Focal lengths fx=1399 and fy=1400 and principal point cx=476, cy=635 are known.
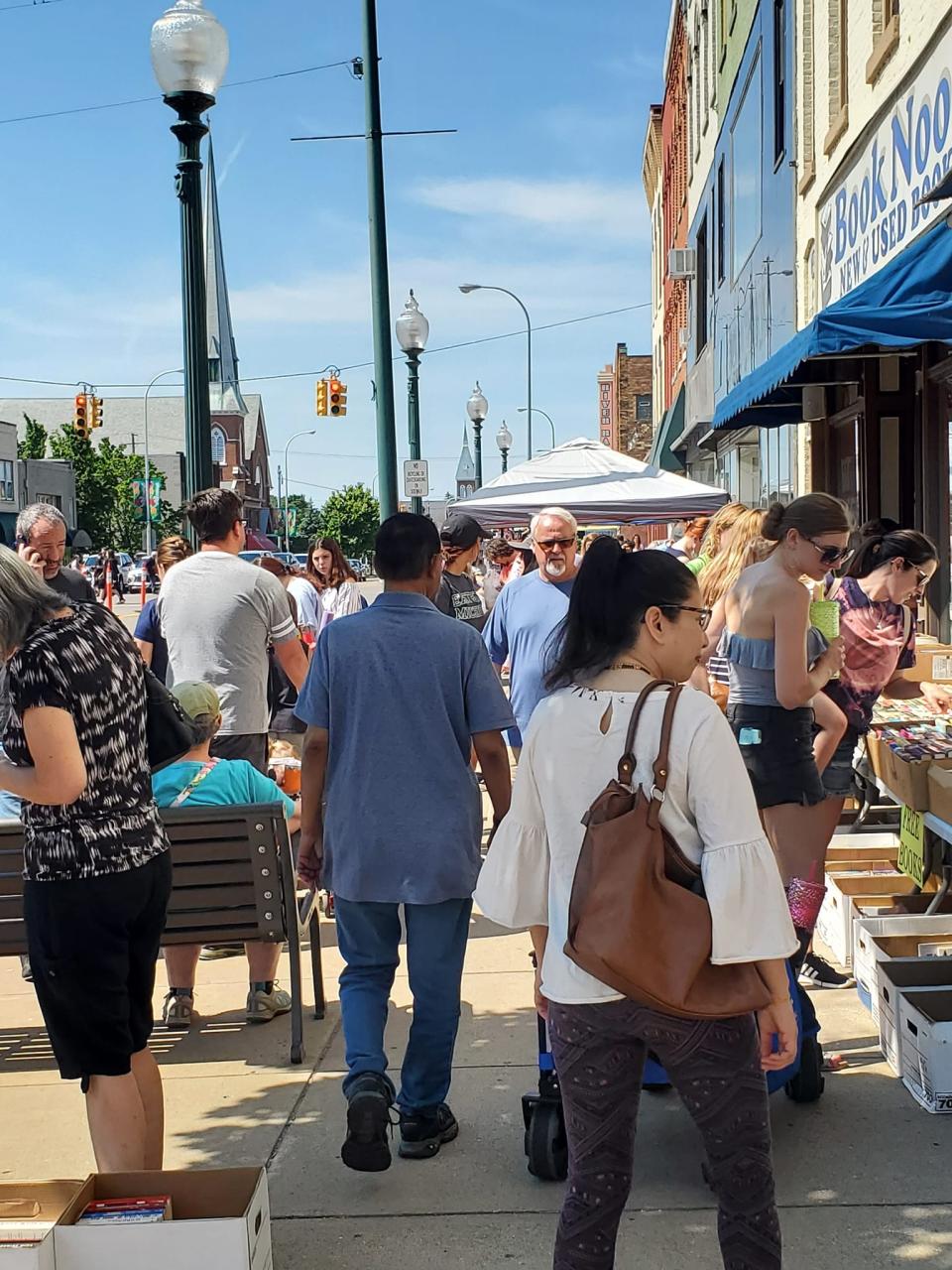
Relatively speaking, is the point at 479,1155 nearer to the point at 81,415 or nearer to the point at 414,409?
the point at 414,409

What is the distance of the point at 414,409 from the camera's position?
58.1 ft

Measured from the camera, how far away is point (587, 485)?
42.0ft

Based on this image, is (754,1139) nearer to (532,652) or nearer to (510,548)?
(532,652)

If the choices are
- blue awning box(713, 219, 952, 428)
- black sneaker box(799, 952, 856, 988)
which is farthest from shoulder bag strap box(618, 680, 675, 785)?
blue awning box(713, 219, 952, 428)

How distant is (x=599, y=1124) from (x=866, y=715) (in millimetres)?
3596

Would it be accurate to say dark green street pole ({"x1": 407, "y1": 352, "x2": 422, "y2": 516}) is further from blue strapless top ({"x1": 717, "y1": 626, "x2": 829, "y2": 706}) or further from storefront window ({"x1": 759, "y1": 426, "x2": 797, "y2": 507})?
blue strapless top ({"x1": 717, "y1": 626, "x2": 829, "y2": 706})

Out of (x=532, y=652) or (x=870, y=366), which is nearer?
(x=532, y=652)

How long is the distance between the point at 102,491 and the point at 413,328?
2515 inches

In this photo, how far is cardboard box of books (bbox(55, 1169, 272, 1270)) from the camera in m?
3.03

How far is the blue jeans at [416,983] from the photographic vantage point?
428 centimetres

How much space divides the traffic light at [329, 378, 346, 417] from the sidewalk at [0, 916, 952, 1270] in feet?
60.3

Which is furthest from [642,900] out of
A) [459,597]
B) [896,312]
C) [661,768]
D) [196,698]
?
[459,597]

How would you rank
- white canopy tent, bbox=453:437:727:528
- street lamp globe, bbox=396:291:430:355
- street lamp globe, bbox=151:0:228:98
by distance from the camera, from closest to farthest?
street lamp globe, bbox=151:0:228:98 → white canopy tent, bbox=453:437:727:528 → street lamp globe, bbox=396:291:430:355

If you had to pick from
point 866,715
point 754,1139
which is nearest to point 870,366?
point 866,715
